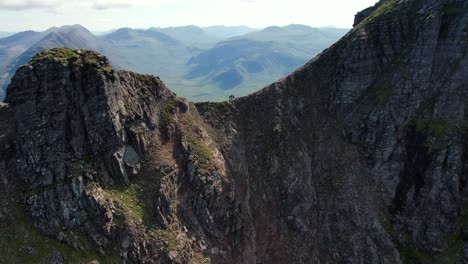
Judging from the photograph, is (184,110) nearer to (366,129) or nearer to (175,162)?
(175,162)

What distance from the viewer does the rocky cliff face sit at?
6147 centimetres

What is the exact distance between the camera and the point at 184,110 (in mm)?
82188

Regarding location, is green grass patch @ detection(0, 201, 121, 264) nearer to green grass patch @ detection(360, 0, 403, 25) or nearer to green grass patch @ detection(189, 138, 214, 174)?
green grass patch @ detection(189, 138, 214, 174)

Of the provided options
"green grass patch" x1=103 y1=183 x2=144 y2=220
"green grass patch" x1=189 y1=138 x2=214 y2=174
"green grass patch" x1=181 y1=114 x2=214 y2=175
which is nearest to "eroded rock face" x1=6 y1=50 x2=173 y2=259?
"green grass patch" x1=103 y1=183 x2=144 y2=220

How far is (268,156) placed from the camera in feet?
265

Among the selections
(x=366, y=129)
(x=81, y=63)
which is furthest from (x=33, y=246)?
(x=366, y=129)

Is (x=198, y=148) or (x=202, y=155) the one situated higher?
(x=198, y=148)

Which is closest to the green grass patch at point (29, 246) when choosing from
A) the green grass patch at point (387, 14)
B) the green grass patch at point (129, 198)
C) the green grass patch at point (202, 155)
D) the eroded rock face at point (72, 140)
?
the eroded rock face at point (72, 140)

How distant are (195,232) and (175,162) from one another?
13.5 metres

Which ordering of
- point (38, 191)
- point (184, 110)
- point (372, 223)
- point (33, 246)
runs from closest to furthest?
point (33, 246)
point (38, 191)
point (372, 223)
point (184, 110)

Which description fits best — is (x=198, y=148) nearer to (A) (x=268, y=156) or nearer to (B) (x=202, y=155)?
(B) (x=202, y=155)

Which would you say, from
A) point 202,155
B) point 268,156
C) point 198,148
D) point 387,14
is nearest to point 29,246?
point 202,155

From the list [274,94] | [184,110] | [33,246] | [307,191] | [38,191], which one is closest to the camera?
[33,246]

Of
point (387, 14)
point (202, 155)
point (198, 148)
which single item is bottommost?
point (202, 155)
